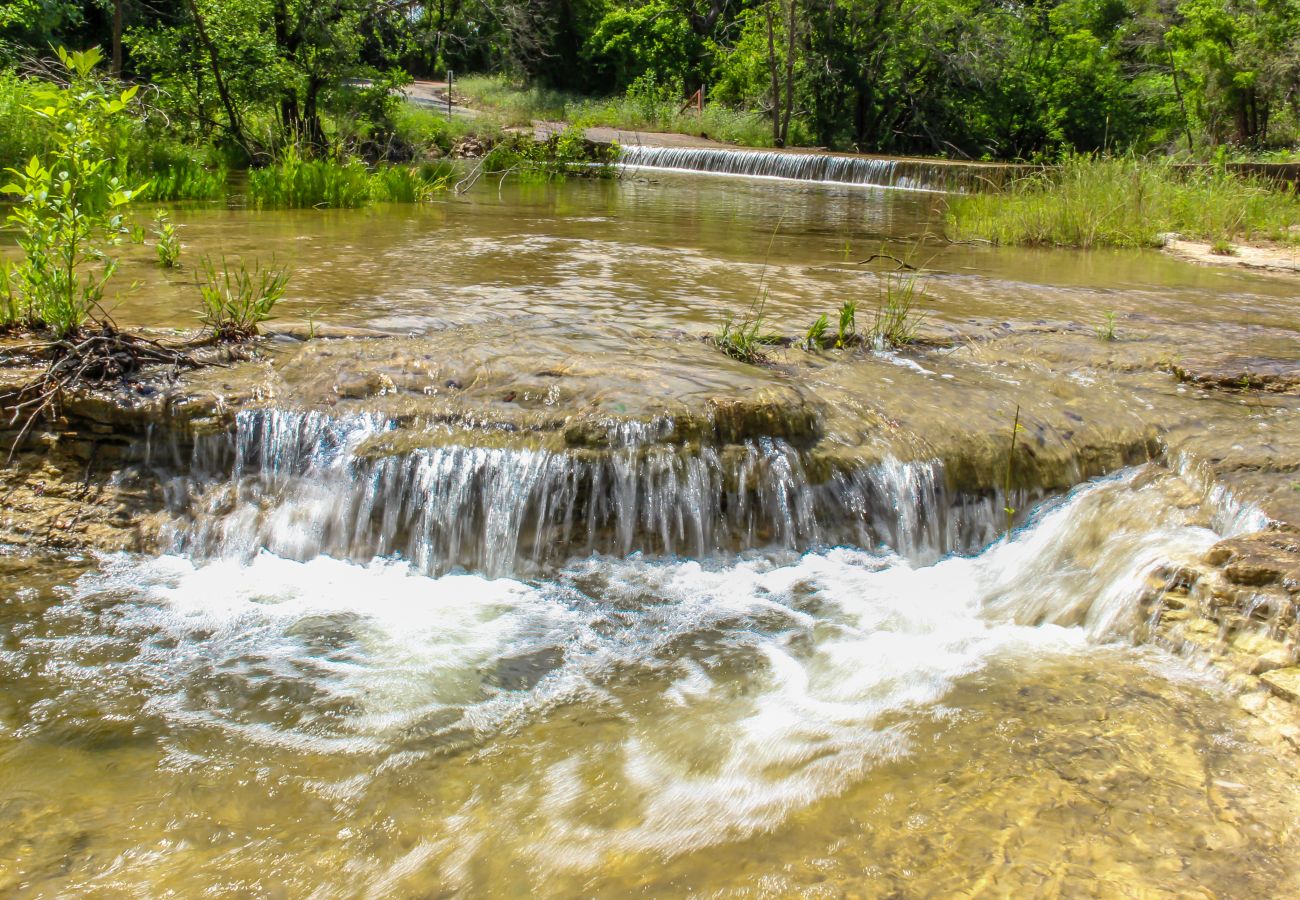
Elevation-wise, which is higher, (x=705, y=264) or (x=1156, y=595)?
(x=705, y=264)

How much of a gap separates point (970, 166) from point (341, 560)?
16.6 meters

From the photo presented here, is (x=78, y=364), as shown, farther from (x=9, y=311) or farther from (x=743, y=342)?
(x=743, y=342)

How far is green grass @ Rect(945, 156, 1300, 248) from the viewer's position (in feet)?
33.8

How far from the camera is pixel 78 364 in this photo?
4.33 metres

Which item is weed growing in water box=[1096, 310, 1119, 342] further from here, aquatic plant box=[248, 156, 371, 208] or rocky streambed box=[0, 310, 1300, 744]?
aquatic plant box=[248, 156, 371, 208]

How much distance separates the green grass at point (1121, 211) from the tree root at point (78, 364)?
8183 millimetres

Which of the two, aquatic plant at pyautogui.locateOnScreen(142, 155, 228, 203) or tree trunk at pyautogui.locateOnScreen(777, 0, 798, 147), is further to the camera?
tree trunk at pyautogui.locateOnScreen(777, 0, 798, 147)

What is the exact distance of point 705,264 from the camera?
319 inches

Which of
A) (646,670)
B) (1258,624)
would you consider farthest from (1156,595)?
(646,670)

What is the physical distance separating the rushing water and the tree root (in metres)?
0.32

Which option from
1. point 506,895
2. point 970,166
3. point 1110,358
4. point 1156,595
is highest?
point 970,166

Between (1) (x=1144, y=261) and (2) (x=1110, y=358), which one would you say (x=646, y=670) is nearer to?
(2) (x=1110, y=358)

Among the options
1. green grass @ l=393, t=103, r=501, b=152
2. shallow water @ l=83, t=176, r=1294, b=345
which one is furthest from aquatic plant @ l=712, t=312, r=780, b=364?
green grass @ l=393, t=103, r=501, b=152

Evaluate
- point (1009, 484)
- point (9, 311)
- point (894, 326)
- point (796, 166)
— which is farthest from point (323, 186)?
point (796, 166)
